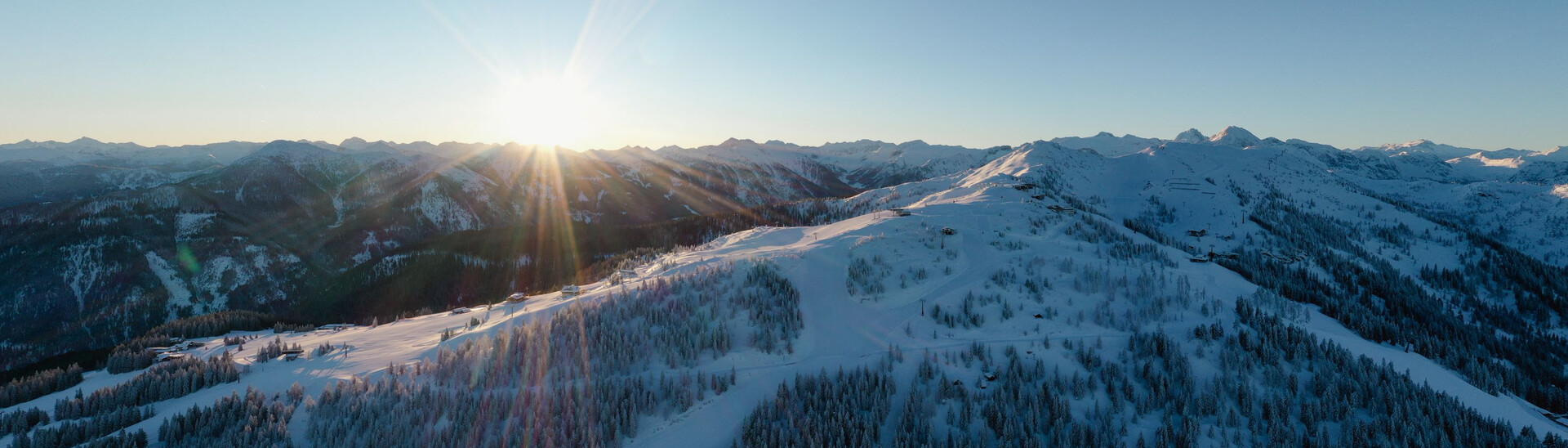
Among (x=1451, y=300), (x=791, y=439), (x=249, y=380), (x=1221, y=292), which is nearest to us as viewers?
(x=791, y=439)

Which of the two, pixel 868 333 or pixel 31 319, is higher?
pixel 868 333

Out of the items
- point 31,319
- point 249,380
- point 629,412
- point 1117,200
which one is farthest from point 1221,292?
point 31,319

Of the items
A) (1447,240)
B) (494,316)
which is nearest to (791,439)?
(494,316)

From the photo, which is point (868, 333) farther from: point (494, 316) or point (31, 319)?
point (31, 319)

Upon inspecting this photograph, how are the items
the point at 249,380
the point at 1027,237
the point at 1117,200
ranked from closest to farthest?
the point at 249,380, the point at 1027,237, the point at 1117,200

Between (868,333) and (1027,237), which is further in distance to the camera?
(1027,237)

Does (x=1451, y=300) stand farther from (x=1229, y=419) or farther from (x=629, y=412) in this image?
(x=629, y=412)

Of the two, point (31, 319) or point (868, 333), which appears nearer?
point (868, 333)

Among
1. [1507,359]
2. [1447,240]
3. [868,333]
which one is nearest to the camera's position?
[868,333]

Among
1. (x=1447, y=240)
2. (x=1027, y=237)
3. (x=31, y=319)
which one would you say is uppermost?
(x=1027, y=237)
